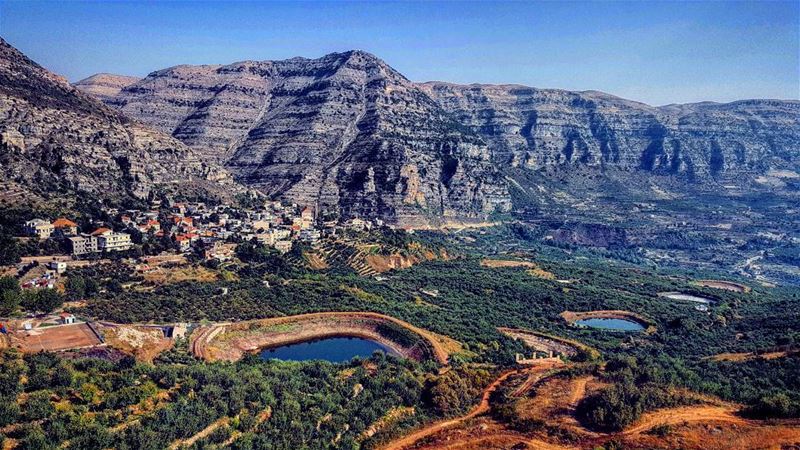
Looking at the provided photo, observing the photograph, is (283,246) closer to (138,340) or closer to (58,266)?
(58,266)

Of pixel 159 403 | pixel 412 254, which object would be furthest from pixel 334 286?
pixel 159 403

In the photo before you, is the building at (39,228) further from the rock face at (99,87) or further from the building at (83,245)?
the rock face at (99,87)

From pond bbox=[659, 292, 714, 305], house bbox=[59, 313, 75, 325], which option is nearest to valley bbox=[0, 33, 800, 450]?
house bbox=[59, 313, 75, 325]

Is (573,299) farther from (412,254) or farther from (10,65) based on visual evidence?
(10,65)

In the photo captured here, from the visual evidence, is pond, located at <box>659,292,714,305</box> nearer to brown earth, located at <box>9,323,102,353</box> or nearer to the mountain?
brown earth, located at <box>9,323,102,353</box>

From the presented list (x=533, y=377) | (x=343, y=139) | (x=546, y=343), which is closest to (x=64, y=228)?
(x=546, y=343)
